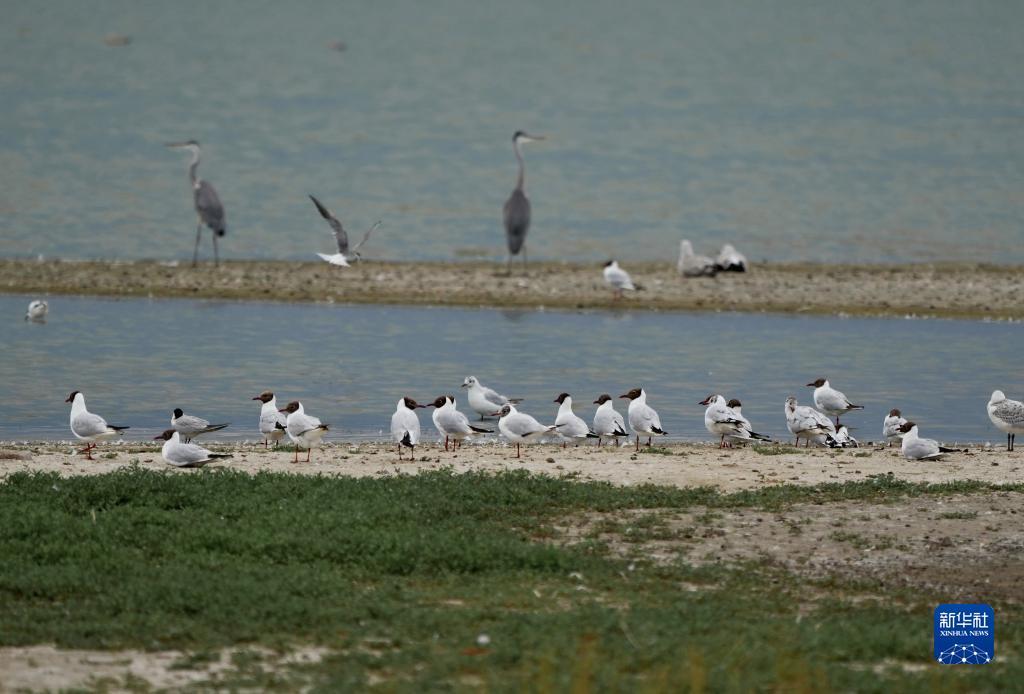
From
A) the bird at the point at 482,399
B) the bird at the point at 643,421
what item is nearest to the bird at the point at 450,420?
the bird at the point at 643,421

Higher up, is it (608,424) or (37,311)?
(37,311)

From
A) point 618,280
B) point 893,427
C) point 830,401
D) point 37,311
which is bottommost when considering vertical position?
point 893,427

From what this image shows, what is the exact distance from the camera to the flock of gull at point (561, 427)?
1688 centimetres

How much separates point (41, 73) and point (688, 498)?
208 ft

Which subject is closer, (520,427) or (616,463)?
(616,463)

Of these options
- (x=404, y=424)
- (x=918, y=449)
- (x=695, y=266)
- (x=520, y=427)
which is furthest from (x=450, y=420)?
(x=695, y=266)

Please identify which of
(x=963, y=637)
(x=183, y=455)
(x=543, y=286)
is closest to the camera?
(x=963, y=637)

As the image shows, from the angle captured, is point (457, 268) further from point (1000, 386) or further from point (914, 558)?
point (914, 558)

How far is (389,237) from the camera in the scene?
3897 centimetres

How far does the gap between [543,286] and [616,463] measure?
14.5 m

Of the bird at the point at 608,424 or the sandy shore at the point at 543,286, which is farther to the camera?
the sandy shore at the point at 543,286

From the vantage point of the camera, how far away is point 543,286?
30812mm

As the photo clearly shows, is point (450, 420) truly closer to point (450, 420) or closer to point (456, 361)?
point (450, 420)

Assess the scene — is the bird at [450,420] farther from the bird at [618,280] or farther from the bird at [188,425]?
the bird at [618,280]
